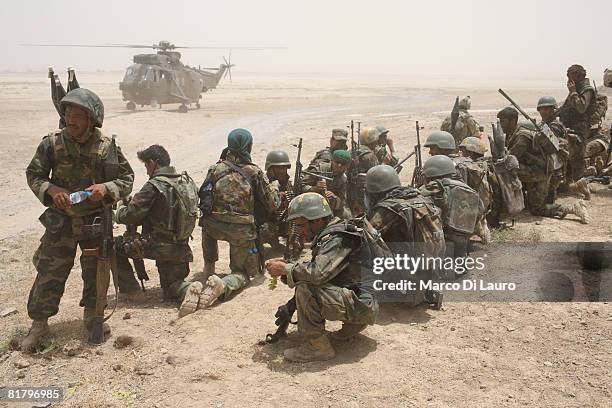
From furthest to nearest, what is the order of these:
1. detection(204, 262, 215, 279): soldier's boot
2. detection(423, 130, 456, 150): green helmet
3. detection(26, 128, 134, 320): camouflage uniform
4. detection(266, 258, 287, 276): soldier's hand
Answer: detection(423, 130, 456, 150): green helmet, detection(204, 262, 215, 279): soldier's boot, detection(26, 128, 134, 320): camouflage uniform, detection(266, 258, 287, 276): soldier's hand

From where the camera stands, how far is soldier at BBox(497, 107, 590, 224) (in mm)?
8938

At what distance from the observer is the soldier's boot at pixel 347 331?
4977 mm

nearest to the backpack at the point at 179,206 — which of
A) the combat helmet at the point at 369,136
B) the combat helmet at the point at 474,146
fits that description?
the combat helmet at the point at 474,146

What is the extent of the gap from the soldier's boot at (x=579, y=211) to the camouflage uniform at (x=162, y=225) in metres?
6.02

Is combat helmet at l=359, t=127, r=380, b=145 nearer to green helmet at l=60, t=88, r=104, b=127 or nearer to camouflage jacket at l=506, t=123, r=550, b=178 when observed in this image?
camouflage jacket at l=506, t=123, r=550, b=178

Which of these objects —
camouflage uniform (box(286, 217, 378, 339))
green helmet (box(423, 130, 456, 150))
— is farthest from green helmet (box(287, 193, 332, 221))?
green helmet (box(423, 130, 456, 150))

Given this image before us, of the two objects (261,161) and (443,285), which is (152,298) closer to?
(443,285)

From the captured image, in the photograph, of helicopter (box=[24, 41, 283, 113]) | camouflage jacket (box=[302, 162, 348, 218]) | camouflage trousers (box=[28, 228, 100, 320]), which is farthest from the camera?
helicopter (box=[24, 41, 283, 113])

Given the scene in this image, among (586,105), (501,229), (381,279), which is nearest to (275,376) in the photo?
(381,279)

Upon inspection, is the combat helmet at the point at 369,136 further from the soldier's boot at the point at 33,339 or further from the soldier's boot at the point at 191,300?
the soldier's boot at the point at 33,339

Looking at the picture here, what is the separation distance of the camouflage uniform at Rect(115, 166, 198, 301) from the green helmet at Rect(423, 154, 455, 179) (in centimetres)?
264

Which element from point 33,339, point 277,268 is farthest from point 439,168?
point 33,339

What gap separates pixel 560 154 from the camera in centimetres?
948

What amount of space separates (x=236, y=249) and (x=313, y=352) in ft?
6.96
